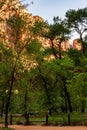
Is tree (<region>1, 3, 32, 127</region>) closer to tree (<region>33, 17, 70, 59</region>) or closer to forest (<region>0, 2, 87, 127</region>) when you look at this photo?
forest (<region>0, 2, 87, 127</region>)

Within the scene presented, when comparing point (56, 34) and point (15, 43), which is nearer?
point (15, 43)

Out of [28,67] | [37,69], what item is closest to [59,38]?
[37,69]

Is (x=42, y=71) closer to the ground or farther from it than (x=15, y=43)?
closer to the ground

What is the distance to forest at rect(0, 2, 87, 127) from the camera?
3578 centimetres

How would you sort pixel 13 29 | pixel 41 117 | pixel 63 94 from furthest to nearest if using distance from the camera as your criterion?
pixel 63 94 → pixel 41 117 → pixel 13 29

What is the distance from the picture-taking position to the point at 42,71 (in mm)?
46906

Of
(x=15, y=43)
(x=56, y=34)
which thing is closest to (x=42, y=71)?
(x=56, y=34)

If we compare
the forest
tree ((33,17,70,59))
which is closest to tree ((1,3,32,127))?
the forest

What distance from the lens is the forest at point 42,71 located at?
1409 inches

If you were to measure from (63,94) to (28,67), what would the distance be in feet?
43.8

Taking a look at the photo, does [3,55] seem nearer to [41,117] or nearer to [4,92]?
[4,92]

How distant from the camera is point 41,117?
50750 millimetres

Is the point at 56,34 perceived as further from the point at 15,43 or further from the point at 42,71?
the point at 15,43

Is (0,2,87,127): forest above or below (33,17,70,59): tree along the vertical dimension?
below
